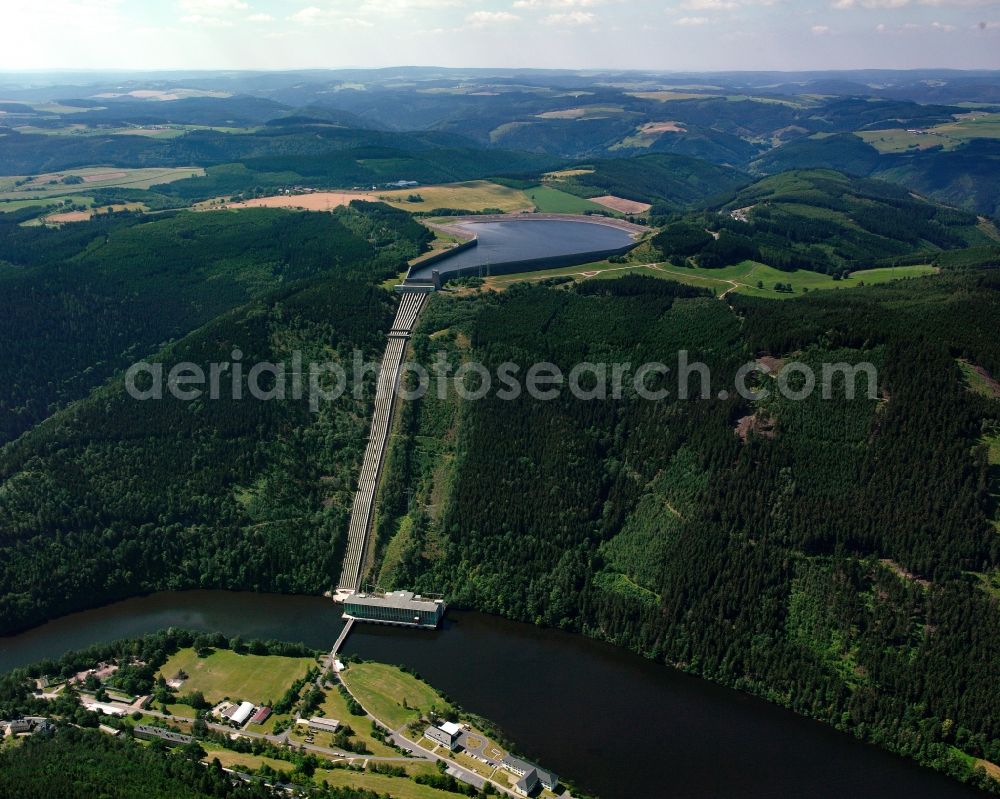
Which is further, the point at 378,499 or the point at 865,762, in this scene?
the point at 378,499

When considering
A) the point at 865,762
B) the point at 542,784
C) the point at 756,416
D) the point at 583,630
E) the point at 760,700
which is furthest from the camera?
the point at 756,416

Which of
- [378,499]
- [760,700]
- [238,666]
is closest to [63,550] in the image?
[238,666]

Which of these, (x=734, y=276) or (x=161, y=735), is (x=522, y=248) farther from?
(x=161, y=735)

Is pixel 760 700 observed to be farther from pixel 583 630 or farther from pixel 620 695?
pixel 583 630

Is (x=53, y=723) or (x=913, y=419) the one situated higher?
(x=913, y=419)

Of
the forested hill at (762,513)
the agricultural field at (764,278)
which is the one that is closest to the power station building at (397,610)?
the forested hill at (762,513)

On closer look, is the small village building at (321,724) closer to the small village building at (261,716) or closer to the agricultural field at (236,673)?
the small village building at (261,716)

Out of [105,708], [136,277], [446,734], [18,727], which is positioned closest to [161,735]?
[105,708]

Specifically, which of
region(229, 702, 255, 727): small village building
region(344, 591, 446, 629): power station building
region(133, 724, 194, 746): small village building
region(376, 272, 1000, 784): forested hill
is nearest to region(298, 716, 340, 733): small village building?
region(229, 702, 255, 727): small village building

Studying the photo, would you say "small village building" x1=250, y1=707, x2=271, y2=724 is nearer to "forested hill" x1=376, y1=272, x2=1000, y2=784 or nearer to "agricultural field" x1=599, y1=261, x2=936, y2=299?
"forested hill" x1=376, y1=272, x2=1000, y2=784
